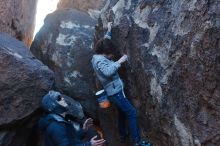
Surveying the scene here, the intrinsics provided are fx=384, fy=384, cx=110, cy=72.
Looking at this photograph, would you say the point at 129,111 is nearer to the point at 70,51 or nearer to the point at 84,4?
the point at 70,51

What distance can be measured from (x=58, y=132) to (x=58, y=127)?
0.07 meters

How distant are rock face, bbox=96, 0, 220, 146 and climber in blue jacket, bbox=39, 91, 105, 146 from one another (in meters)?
1.24

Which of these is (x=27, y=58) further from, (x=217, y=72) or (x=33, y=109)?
(x=217, y=72)

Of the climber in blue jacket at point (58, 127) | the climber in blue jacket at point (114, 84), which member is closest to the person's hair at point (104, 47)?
the climber in blue jacket at point (114, 84)

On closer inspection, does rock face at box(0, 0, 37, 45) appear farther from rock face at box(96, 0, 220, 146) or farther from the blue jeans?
the blue jeans

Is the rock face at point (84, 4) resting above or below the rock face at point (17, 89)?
above

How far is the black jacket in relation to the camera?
5.53 meters

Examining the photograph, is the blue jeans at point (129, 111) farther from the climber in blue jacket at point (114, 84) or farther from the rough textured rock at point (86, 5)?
the rough textured rock at point (86, 5)

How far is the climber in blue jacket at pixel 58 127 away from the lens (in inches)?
218

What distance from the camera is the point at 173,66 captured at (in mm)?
6004

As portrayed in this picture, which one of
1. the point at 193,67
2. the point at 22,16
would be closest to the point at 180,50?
the point at 193,67

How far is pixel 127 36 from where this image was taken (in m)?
7.22

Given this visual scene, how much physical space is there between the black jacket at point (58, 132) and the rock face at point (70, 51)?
9.09 ft

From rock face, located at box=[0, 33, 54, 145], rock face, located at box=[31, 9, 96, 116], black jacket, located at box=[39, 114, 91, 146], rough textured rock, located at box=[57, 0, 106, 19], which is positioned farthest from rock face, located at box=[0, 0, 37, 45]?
black jacket, located at box=[39, 114, 91, 146]
